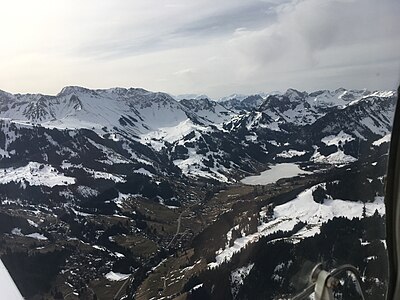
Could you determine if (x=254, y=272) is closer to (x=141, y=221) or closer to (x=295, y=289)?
(x=295, y=289)

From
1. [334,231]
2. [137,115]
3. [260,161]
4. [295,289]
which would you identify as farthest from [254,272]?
[137,115]

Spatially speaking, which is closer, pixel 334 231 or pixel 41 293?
pixel 334 231

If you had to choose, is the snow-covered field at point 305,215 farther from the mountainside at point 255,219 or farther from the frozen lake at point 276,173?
the frozen lake at point 276,173

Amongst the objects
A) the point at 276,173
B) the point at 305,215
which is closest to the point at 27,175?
the point at 276,173

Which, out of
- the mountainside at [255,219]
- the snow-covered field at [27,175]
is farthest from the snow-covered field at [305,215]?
the snow-covered field at [27,175]

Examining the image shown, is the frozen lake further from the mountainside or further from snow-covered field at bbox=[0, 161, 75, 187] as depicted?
snow-covered field at bbox=[0, 161, 75, 187]

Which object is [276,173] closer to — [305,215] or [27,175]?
[305,215]

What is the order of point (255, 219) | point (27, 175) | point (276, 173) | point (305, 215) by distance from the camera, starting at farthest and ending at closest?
point (27, 175) → point (276, 173) → point (255, 219) → point (305, 215)

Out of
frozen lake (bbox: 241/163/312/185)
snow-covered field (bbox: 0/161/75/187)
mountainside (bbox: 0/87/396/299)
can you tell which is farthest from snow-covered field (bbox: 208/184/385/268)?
snow-covered field (bbox: 0/161/75/187)
